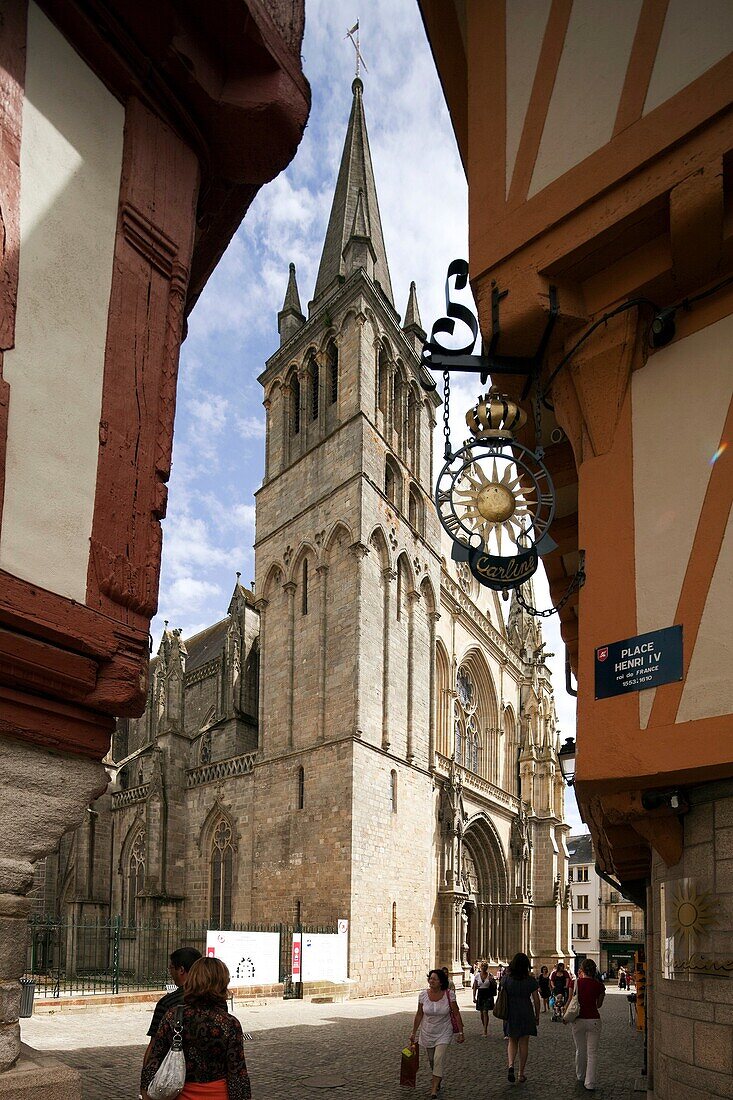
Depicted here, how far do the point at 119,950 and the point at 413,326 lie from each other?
74.5ft

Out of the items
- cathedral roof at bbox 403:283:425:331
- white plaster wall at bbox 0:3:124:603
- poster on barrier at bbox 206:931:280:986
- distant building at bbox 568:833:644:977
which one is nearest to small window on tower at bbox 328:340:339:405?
cathedral roof at bbox 403:283:425:331

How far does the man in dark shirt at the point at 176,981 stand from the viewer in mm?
3945

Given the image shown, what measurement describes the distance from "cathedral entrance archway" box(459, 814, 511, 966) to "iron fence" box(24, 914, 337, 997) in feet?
34.8

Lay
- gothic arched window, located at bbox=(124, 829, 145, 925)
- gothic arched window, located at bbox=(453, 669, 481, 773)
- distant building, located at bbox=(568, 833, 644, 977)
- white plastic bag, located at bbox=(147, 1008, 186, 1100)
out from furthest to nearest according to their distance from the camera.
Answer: distant building, located at bbox=(568, 833, 644, 977) < gothic arched window, located at bbox=(453, 669, 481, 773) < gothic arched window, located at bbox=(124, 829, 145, 925) < white plastic bag, located at bbox=(147, 1008, 186, 1100)

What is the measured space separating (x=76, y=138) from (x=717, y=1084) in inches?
219

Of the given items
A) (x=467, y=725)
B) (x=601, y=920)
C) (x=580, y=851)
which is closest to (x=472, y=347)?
(x=467, y=725)

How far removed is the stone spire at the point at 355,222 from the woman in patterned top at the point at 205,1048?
2933 cm

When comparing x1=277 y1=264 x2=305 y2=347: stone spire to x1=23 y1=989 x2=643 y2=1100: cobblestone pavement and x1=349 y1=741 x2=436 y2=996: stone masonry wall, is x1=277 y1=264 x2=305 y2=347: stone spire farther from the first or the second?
x1=23 y1=989 x2=643 y2=1100: cobblestone pavement

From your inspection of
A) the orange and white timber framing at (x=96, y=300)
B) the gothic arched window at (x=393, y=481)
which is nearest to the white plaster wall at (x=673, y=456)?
the orange and white timber framing at (x=96, y=300)

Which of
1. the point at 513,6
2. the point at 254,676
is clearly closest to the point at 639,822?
the point at 513,6

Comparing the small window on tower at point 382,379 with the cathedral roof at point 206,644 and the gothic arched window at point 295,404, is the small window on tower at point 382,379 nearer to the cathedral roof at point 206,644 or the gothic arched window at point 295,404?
the gothic arched window at point 295,404

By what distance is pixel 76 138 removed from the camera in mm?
4293

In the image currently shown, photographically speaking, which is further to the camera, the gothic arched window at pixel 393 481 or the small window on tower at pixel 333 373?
the small window on tower at pixel 333 373

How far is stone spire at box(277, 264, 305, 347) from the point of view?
114ft
